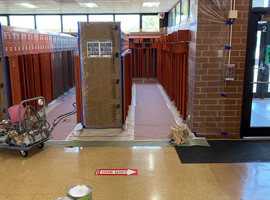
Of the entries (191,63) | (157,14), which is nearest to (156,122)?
(191,63)

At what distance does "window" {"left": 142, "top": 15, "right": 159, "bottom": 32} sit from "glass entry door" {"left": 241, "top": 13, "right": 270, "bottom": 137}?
878cm

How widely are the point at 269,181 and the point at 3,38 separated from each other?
14.5 ft

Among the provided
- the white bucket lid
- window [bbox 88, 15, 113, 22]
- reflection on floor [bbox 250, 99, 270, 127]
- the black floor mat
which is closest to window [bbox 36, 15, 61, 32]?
window [bbox 88, 15, 113, 22]

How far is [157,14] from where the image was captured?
40.9 ft

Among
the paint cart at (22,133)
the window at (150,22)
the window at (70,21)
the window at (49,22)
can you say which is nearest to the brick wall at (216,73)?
the paint cart at (22,133)

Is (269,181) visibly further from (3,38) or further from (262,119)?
(3,38)

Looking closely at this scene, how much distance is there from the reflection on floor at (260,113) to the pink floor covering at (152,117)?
1451 mm

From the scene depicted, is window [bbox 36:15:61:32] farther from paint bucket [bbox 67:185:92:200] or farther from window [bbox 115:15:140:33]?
paint bucket [bbox 67:185:92:200]

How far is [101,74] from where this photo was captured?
4535 millimetres

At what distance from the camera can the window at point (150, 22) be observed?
12547 mm

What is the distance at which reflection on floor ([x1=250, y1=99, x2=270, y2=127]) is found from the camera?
14.5 feet

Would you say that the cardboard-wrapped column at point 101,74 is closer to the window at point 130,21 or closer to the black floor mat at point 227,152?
the black floor mat at point 227,152

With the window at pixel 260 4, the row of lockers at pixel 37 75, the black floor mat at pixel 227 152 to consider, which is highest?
the window at pixel 260 4

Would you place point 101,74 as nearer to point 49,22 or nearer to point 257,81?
point 257,81
